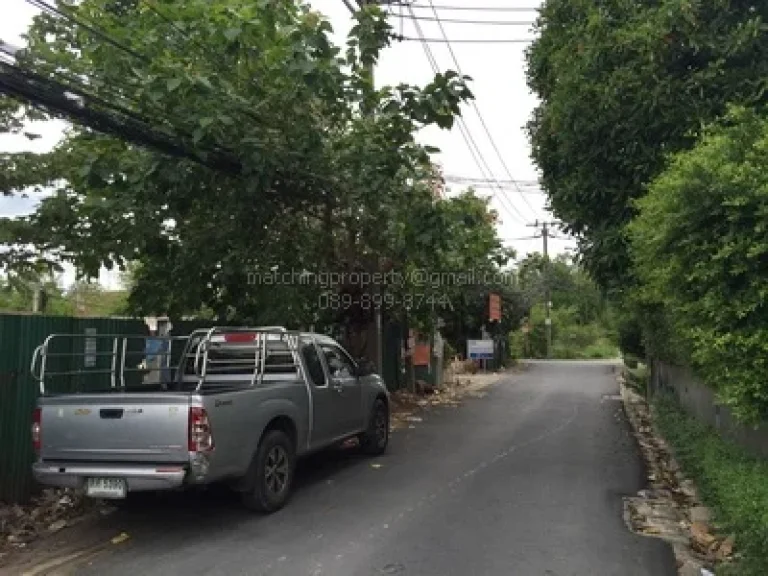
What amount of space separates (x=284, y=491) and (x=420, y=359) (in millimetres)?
14392

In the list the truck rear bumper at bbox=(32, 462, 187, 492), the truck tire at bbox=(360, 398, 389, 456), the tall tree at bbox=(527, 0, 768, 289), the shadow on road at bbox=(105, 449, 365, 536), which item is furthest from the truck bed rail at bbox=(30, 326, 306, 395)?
the tall tree at bbox=(527, 0, 768, 289)

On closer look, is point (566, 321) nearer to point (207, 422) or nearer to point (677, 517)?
point (677, 517)

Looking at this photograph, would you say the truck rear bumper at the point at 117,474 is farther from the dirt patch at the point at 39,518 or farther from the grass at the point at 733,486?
the grass at the point at 733,486

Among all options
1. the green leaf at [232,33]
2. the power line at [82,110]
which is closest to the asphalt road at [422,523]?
the power line at [82,110]

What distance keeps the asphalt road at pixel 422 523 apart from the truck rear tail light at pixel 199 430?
33.6 inches

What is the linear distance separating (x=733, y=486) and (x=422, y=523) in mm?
2666

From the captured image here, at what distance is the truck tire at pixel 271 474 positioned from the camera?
6.86 metres

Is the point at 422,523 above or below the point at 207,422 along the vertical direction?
below

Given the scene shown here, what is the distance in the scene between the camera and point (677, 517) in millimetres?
7176

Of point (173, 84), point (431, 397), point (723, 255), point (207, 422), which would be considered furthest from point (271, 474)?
point (431, 397)

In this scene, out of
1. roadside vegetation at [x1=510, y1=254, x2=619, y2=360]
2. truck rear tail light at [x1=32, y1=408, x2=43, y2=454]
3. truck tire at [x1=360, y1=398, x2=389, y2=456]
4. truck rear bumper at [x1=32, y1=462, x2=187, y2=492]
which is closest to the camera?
truck rear bumper at [x1=32, y1=462, x2=187, y2=492]

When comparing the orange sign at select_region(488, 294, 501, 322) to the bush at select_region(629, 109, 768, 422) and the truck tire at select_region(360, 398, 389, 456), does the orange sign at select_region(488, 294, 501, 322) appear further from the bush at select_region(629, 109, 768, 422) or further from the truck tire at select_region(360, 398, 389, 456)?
the bush at select_region(629, 109, 768, 422)

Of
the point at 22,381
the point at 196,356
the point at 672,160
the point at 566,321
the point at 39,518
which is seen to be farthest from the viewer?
the point at 566,321

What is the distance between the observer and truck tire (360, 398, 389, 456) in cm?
1020
